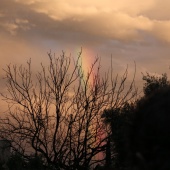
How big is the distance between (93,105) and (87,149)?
1640mm

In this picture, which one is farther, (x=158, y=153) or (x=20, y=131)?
(x=20, y=131)

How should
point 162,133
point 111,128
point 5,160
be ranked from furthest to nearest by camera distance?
point 111,128
point 5,160
point 162,133

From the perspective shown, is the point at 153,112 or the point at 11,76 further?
the point at 11,76

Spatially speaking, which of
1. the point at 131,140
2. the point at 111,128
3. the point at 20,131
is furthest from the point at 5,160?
the point at 131,140

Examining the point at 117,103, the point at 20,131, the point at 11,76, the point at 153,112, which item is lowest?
the point at 153,112

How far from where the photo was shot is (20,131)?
14.0 meters

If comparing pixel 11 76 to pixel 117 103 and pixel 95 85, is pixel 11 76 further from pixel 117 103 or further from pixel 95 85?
pixel 117 103

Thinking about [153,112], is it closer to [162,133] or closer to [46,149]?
[162,133]

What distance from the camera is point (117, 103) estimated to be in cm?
1445

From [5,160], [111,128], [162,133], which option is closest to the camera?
[162,133]

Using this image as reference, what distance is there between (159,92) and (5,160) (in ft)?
42.0

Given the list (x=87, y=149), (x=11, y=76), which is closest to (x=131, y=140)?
(x=87, y=149)

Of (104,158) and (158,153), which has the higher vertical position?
(104,158)

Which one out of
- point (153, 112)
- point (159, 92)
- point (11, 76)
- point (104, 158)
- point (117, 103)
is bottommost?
point (153, 112)
